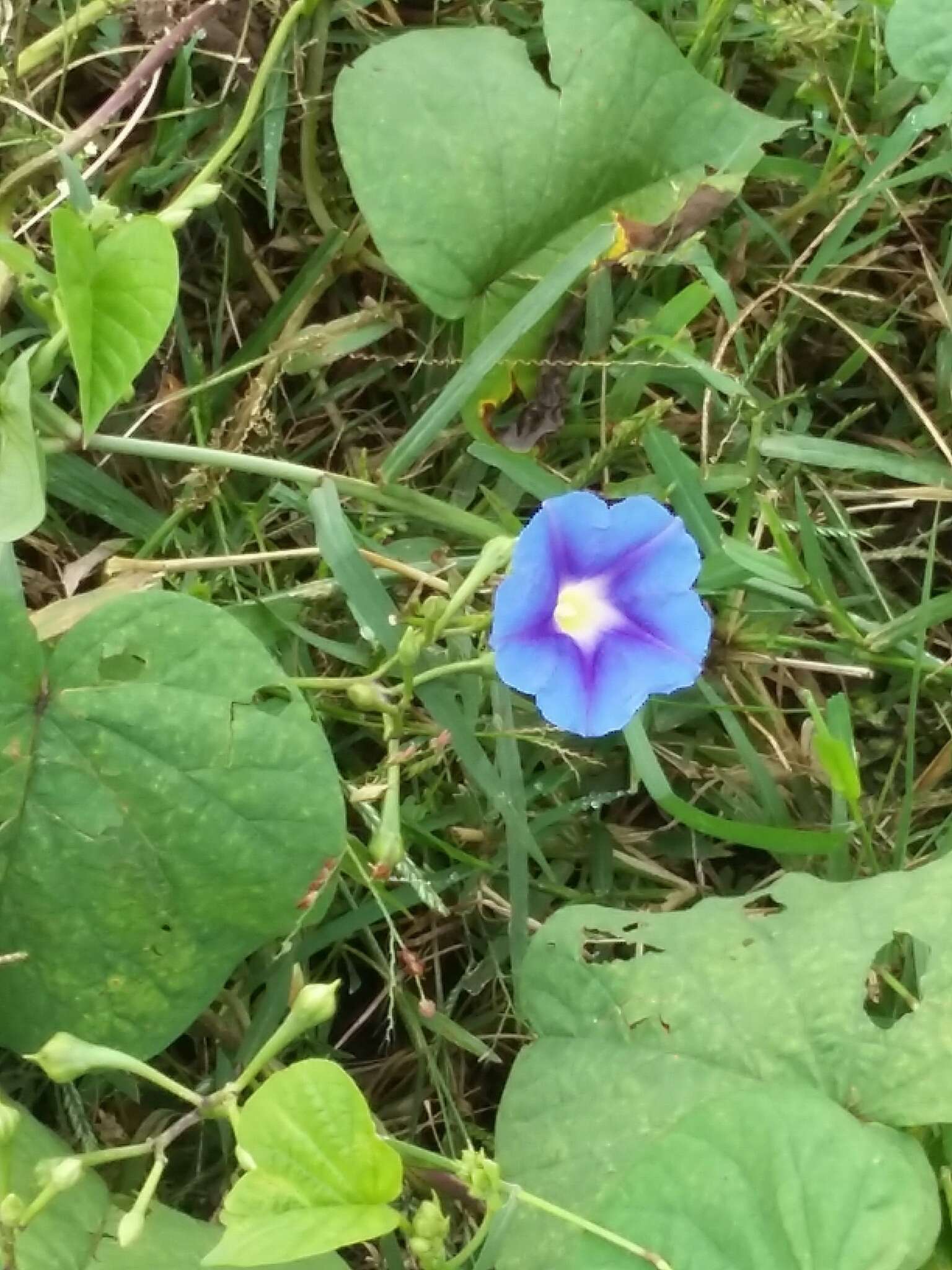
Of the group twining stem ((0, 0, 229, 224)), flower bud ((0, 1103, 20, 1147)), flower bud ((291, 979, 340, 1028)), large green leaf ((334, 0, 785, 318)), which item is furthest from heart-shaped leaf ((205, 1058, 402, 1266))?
twining stem ((0, 0, 229, 224))

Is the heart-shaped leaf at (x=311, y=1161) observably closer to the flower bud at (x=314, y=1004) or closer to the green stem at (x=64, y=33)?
the flower bud at (x=314, y=1004)

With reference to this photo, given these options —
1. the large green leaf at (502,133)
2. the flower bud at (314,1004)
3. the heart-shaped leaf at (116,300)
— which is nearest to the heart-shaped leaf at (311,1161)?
the flower bud at (314,1004)

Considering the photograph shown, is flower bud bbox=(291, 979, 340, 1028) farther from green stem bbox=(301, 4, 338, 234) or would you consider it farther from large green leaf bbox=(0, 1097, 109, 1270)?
green stem bbox=(301, 4, 338, 234)

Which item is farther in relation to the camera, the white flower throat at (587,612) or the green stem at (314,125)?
the green stem at (314,125)

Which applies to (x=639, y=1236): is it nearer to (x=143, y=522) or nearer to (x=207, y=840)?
(x=207, y=840)

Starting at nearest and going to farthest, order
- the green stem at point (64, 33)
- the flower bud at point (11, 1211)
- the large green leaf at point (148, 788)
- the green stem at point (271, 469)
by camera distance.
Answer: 1. the flower bud at point (11, 1211)
2. the large green leaf at point (148, 788)
3. the green stem at point (271, 469)
4. the green stem at point (64, 33)

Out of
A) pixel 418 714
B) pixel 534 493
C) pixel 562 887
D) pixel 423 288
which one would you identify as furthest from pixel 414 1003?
pixel 423 288
